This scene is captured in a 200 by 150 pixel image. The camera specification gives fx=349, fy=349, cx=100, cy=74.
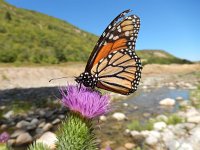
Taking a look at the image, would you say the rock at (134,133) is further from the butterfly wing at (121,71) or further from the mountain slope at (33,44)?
the mountain slope at (33,44)

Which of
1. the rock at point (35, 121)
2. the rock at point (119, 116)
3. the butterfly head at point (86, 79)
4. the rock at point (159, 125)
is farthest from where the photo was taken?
the rock at point (119, 116)

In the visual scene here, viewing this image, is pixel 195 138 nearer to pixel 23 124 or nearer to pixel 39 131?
pixel 39 131

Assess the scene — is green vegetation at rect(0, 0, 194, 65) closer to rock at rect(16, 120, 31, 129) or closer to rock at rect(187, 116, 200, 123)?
rock at rect(16, 120, 31, 129)

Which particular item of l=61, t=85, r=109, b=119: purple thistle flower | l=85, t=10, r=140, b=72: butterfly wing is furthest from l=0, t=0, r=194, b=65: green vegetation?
l=61, t=85, r=109, b=119: purple thistle flower

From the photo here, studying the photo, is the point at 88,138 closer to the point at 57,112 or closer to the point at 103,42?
the point at 103,42

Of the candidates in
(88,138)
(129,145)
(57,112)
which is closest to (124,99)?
(57,112)

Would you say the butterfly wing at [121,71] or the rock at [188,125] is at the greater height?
the butterfly wing at [121,71]

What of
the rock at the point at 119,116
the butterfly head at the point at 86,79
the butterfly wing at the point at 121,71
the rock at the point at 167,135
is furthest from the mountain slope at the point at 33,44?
the butterfly head at the point at 86,79
